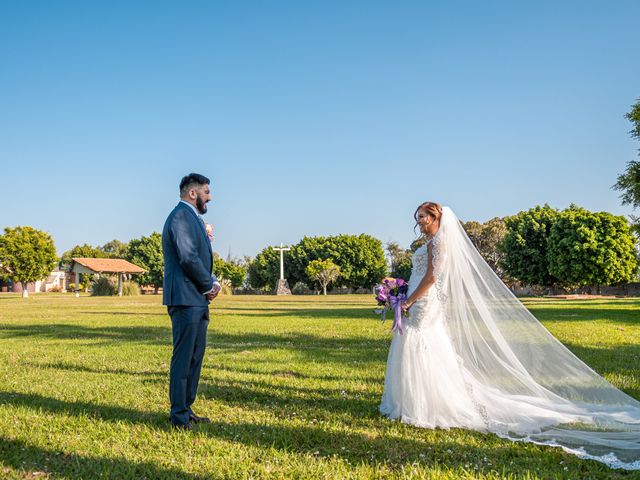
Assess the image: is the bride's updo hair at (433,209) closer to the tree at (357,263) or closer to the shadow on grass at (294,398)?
the shadow on grass at (294,398)

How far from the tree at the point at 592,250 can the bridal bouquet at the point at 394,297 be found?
58.7m

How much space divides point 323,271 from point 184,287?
84233mm

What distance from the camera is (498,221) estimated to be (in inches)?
2990

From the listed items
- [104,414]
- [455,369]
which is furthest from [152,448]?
→ [455,369]

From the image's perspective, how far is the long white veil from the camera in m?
5.99

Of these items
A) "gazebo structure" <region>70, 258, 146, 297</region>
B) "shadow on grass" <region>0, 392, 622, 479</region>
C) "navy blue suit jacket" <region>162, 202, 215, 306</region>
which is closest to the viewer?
"shadow on grass" <region>0, 392, 622, 479</region>

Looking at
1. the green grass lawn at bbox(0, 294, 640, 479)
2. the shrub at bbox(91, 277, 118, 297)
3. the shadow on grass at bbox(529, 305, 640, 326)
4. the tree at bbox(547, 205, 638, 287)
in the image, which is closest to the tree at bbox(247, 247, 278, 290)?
the shrub at bbox(91, 277, 118, 297)

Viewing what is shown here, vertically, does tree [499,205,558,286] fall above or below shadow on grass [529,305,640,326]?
above

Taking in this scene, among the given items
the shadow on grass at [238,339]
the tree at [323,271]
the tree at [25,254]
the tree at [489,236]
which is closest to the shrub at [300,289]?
the tree at [323,271]

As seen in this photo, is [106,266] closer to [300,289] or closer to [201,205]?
[300,289]

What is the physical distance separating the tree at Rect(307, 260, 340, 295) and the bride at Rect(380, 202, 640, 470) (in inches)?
3226

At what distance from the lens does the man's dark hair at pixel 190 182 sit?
5.87 metres

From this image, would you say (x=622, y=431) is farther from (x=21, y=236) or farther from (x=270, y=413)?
(x=21, y=236)

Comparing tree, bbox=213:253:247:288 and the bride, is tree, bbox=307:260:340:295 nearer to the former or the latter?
tree, bbox=213:253:247:288
